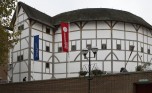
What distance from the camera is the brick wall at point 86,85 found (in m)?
28.1

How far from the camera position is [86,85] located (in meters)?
30.6

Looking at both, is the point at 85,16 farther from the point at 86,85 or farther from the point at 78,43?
the point at 86,85

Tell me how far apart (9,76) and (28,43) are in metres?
6.14

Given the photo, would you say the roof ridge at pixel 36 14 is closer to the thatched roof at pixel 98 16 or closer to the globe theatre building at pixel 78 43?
the globe theatre building at pixel 78 43

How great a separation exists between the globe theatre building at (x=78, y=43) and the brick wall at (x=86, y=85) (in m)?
3.90

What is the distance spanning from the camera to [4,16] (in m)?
27.6

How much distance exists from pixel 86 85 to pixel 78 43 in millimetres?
11593

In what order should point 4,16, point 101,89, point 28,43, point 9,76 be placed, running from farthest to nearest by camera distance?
point 9,76, point 28,43, point 101,89, point 4,16

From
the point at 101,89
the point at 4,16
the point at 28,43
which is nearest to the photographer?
the point at 4,16

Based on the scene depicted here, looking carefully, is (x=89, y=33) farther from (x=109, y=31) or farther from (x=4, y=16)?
(x=4, y=16)

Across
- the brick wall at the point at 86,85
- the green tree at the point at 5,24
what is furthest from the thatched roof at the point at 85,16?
the green tree at the point at 5,24

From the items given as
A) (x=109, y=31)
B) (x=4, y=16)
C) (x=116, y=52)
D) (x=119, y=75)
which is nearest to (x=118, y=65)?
(x=116, y=52)

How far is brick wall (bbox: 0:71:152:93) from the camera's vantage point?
28141mm

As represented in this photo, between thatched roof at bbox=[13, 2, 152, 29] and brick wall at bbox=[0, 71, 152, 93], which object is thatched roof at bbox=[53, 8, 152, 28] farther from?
brick wall at bbox=[0, 71, 152, 93]
